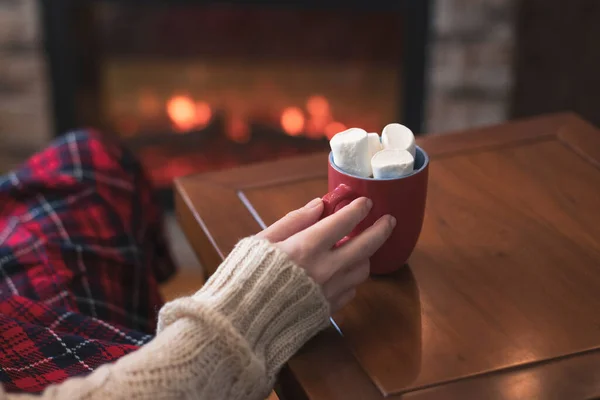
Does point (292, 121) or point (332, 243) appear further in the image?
point (292, 121)

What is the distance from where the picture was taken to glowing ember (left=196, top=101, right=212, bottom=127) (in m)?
2.21

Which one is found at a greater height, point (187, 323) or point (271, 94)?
point (187, 323)

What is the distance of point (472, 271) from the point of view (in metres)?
0.86

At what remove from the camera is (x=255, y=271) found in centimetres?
76

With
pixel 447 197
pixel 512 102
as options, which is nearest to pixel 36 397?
pixel 447 197

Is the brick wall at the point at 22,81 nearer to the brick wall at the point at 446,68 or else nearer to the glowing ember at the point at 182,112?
the brick wall at the point at 446,68

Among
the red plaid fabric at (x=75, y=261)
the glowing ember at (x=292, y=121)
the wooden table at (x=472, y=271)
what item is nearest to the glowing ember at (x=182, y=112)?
the glowing ember at (x=292, y=121)

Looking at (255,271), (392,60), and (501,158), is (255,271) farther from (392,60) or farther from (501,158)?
(392,60)

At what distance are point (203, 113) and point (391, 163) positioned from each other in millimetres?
1469

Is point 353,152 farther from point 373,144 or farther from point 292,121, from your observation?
point 292,121

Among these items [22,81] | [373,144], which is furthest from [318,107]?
[373,144]

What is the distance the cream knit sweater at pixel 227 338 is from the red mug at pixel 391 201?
0.29 ft

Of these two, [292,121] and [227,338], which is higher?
[227,338]

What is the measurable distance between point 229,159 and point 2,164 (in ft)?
1.96
